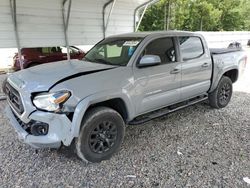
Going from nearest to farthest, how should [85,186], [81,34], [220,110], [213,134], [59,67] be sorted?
[85,186] < [59,67] < [213,134] < [220,110] < [81,34]

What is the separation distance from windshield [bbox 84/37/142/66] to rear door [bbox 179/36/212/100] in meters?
1.01

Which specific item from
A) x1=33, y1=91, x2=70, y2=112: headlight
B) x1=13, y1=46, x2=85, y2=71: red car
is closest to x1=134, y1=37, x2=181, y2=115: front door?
x1=33, y1=91, x2=70, y2=112: headlight

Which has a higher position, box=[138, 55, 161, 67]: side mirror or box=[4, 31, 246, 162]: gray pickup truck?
box=[138, 55, 161, 67]: side mirror

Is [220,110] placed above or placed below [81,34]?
below

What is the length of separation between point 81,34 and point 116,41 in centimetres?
461

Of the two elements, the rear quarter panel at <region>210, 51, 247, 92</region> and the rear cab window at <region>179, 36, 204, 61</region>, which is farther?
the rear quarter panel at <region>210, 51, 247, 92</region>

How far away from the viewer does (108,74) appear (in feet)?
10.6

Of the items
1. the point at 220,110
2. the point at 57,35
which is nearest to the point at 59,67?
the point at 220,110

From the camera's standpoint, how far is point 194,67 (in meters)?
4.36

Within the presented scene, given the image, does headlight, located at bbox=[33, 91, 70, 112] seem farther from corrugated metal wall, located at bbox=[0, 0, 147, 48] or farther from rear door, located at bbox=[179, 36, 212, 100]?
corrugated metal wall, located at bbox=[0, 0, 147, 48]

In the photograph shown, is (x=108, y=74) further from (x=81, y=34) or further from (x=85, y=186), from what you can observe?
Answer: (x=81, y=34)

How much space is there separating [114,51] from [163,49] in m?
0.84

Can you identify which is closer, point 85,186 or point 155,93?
point 85,186

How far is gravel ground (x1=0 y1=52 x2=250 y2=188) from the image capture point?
Result: 2.83m
